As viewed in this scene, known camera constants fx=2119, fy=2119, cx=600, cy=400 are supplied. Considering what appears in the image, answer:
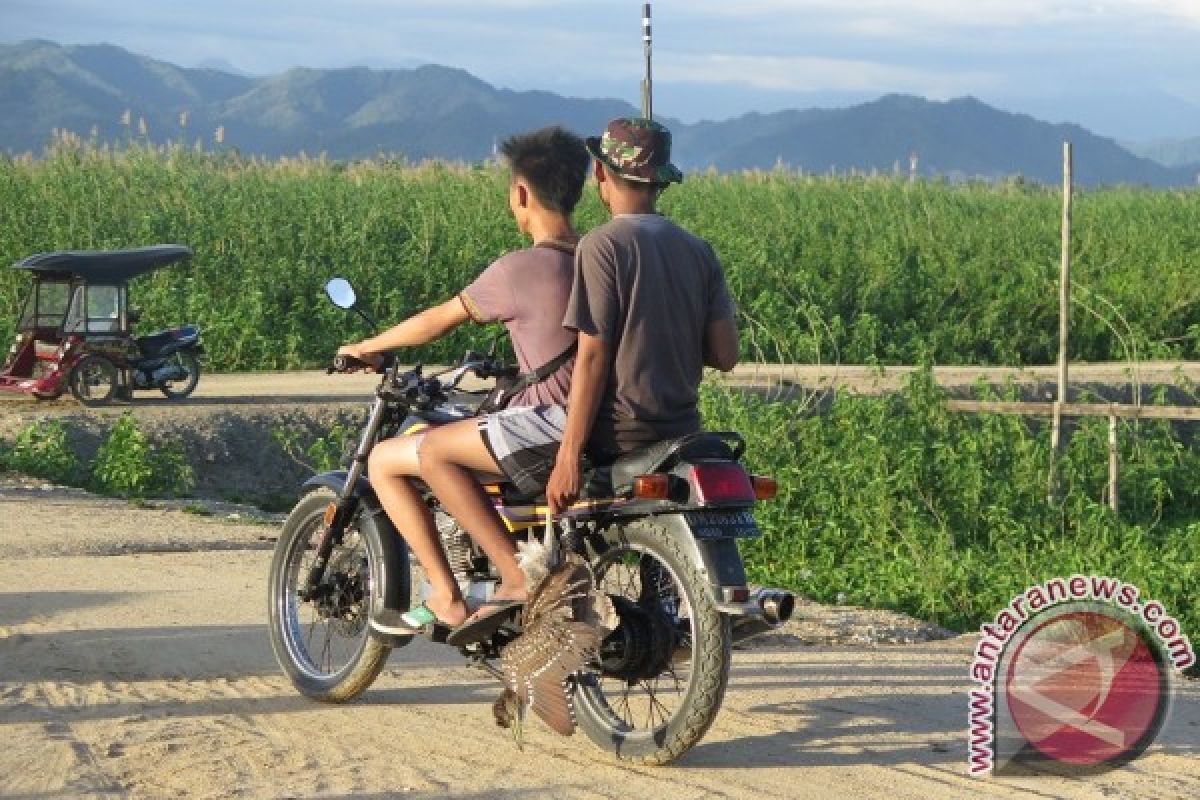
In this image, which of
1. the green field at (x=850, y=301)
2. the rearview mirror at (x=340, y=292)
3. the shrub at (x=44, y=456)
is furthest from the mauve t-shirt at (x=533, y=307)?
the shrub at (x=44, y=456)

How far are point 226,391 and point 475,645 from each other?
39.0 feet

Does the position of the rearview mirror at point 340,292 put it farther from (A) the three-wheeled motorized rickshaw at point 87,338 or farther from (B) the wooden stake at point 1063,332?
(A) the three-wheeled motorized rickshaw at point 87,338

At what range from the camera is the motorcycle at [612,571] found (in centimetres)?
591

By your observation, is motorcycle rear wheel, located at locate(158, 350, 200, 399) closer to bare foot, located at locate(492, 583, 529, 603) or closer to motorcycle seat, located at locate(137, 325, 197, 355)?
motorcycle seat, located at locate(137, 325, 197, 355)

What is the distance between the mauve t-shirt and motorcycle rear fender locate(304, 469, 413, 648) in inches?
31.3

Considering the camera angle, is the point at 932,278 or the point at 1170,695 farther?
the point at 932,278

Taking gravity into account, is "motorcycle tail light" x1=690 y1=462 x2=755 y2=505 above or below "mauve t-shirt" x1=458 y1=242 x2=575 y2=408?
below

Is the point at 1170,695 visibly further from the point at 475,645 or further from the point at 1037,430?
the point at 1037,430

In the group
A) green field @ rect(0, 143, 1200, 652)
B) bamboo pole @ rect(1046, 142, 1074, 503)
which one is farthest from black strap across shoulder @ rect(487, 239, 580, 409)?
bamboo pole @ rect(1046, 142, 1074, 503)

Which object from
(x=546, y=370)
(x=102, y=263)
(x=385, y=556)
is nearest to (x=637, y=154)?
(x=546, y=370)

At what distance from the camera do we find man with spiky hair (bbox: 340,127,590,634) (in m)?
6.29

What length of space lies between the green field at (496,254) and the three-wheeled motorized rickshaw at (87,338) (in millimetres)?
2967

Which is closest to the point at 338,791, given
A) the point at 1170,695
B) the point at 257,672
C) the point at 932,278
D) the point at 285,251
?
the point at 257,672

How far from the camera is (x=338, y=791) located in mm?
5777
